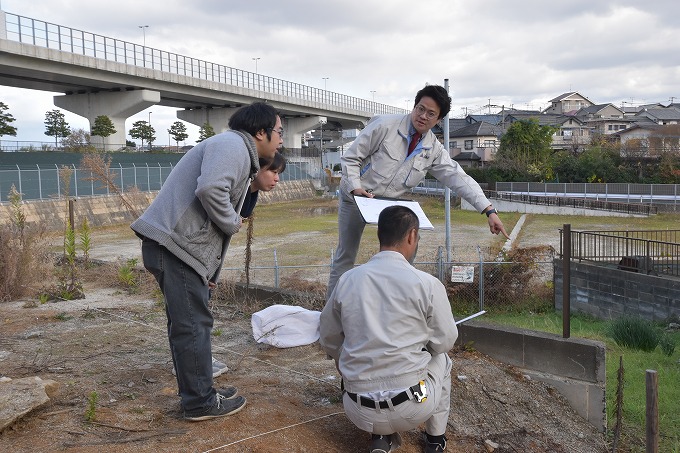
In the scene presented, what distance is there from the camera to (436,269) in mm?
12078

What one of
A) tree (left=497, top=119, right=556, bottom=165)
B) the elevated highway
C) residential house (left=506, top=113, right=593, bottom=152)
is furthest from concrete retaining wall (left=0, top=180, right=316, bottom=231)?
residential house (left=506, top=113, right=593, bottom=152)

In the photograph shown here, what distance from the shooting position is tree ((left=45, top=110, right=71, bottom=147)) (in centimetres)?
4434

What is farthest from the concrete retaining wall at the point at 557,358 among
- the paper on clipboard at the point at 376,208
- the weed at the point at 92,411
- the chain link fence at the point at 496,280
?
the chain link fence at the point at 496,280

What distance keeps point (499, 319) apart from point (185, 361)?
9.73 m

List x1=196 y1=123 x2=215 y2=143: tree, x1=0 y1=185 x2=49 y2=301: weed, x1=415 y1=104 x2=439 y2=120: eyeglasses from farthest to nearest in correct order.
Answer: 1. x1=196 y1=123 x2=215 y2=143: tree
2. x1=0 y1=185 x2=49 y2=301: weed
3. x1=415 y1=104 x2=439 y2=120: eyeglasses

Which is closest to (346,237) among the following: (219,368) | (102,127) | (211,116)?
(219,368)

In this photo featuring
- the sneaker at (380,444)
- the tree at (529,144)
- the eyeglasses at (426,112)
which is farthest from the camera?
the tree at (529,144)

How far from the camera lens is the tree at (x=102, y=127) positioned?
33438 mm

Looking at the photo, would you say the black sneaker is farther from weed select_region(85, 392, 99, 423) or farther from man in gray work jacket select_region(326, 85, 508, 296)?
man in gray work jacket select_region(326, 85, 508, 296)

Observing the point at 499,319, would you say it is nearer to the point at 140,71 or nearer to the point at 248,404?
the point at 248,404

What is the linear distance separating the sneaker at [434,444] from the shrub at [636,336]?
7197mm

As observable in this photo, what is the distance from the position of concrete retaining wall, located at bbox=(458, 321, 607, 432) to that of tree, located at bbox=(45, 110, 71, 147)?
44834 mm

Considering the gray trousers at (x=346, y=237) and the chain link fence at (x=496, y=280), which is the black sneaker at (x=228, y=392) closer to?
the gray trousers at (x=346, y=237)

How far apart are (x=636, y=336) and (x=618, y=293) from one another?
4.38 meters
